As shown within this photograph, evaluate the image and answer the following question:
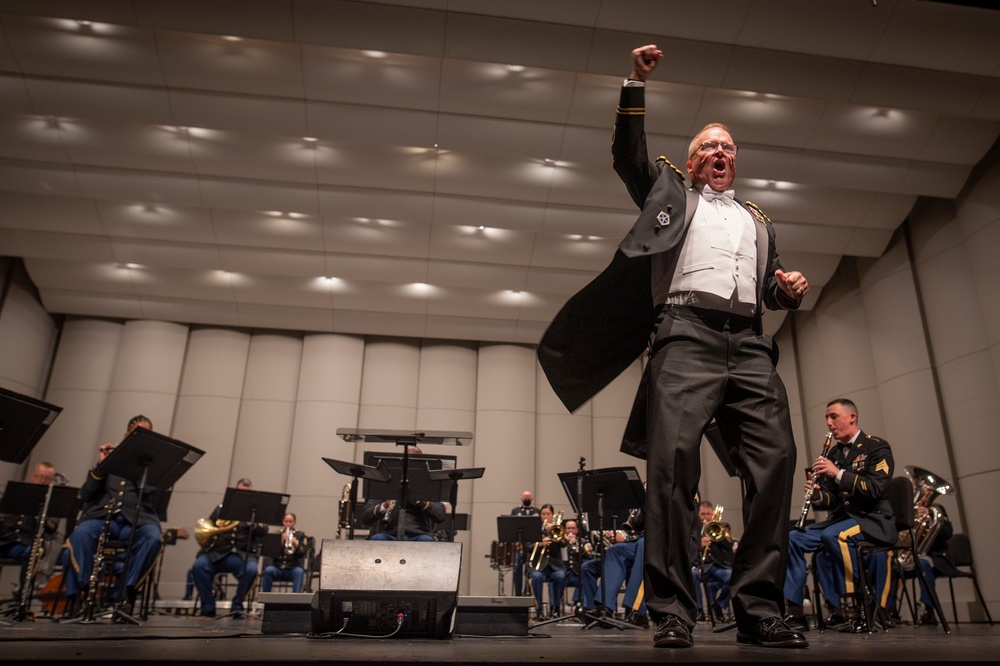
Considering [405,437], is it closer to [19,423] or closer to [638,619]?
[19,423]

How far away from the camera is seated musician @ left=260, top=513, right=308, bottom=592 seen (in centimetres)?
845

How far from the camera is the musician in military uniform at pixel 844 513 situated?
4.44 metres

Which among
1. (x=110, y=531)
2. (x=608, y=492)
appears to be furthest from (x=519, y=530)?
(x=110, y=531)

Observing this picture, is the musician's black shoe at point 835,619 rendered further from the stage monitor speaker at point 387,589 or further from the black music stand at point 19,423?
the black music stand at point 19,423

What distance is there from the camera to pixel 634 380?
12820mm

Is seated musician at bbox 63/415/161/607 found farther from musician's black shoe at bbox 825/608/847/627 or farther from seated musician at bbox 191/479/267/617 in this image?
musician's black shoe at bbox 825/608/847/627

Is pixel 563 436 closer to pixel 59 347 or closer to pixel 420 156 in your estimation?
pixel 420 156

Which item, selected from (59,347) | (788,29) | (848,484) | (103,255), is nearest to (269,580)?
(103,255)

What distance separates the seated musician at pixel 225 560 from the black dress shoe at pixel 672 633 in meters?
6.06

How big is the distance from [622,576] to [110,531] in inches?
163

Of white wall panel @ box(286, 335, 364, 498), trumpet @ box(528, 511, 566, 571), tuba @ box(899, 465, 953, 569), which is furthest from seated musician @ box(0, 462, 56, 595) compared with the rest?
tuba @ box(899, 465, 953, 569)

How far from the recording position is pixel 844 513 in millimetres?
4691

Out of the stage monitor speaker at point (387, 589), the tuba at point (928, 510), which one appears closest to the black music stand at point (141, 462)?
the stage monitor speaker at point (387, 589)

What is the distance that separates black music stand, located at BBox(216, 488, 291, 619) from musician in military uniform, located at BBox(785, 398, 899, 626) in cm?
469
